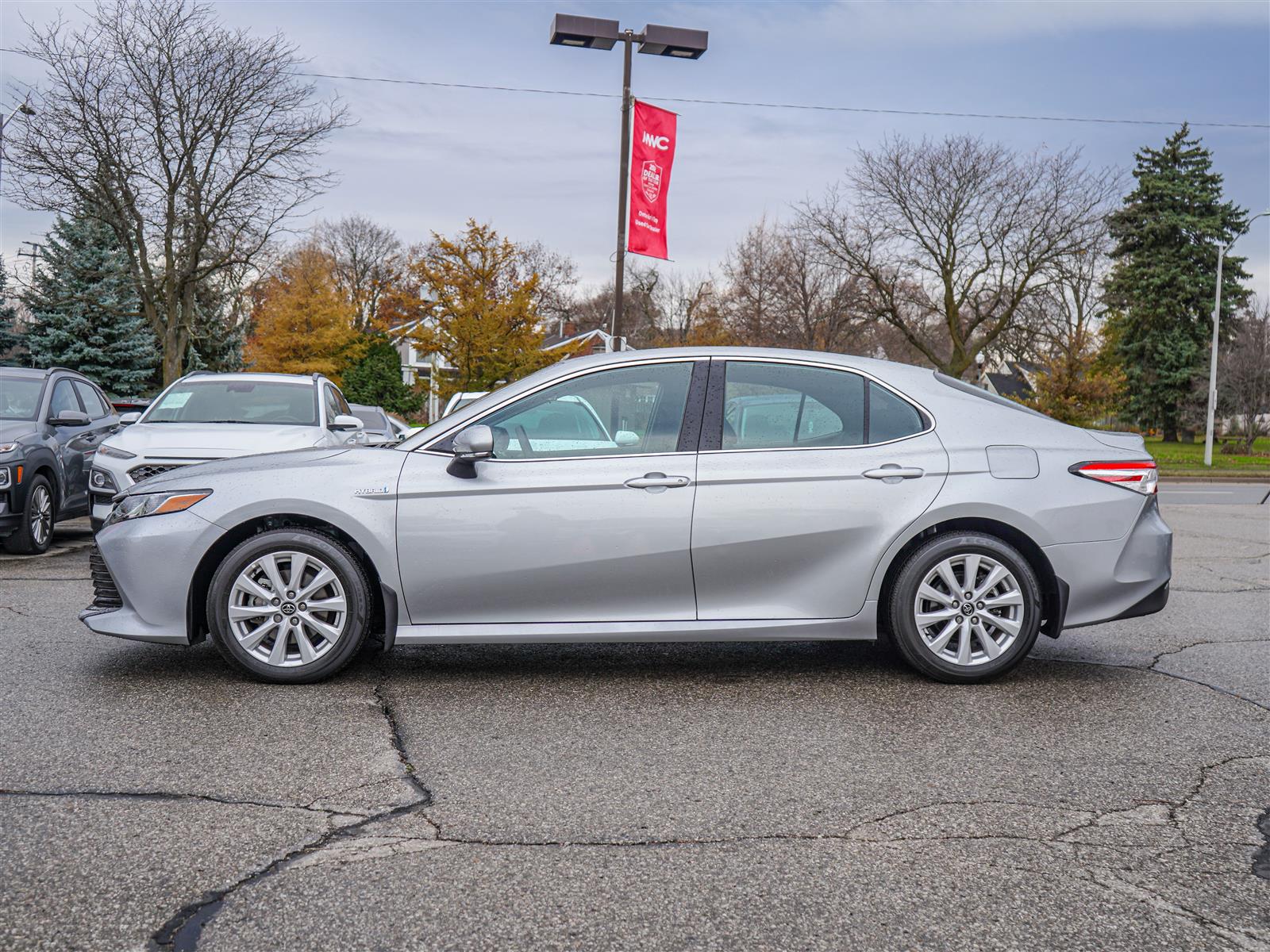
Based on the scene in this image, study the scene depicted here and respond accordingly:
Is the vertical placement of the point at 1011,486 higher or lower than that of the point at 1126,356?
lower

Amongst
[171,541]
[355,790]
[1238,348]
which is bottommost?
[355,790]

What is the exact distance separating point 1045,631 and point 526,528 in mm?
2552

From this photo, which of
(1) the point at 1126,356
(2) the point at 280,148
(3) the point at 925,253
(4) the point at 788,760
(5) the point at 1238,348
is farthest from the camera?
(1) the point at 1126,356

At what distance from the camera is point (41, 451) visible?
9.91 meters

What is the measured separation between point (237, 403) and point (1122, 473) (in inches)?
318

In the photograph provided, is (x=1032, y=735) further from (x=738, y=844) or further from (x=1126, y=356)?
(x=1126, y=356)

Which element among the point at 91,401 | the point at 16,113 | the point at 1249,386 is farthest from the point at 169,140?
the point at 1249,386

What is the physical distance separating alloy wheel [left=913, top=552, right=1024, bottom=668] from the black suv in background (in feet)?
25.4

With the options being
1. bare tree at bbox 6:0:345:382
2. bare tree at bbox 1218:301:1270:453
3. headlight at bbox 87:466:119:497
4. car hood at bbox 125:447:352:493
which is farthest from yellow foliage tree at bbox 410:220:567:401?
car hood at bbox 125:447:352:493

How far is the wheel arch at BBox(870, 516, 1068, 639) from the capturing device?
5.30 meters

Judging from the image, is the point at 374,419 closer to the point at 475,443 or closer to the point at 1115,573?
the point at 475,443

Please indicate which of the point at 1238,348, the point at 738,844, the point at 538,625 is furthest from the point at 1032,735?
the point at 1238,348

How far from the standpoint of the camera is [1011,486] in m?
5.33

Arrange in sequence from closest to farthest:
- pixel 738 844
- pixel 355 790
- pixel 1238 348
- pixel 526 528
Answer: pixel 738 844, pixel 355 790, pixel 526 528, pixel 1238 348
